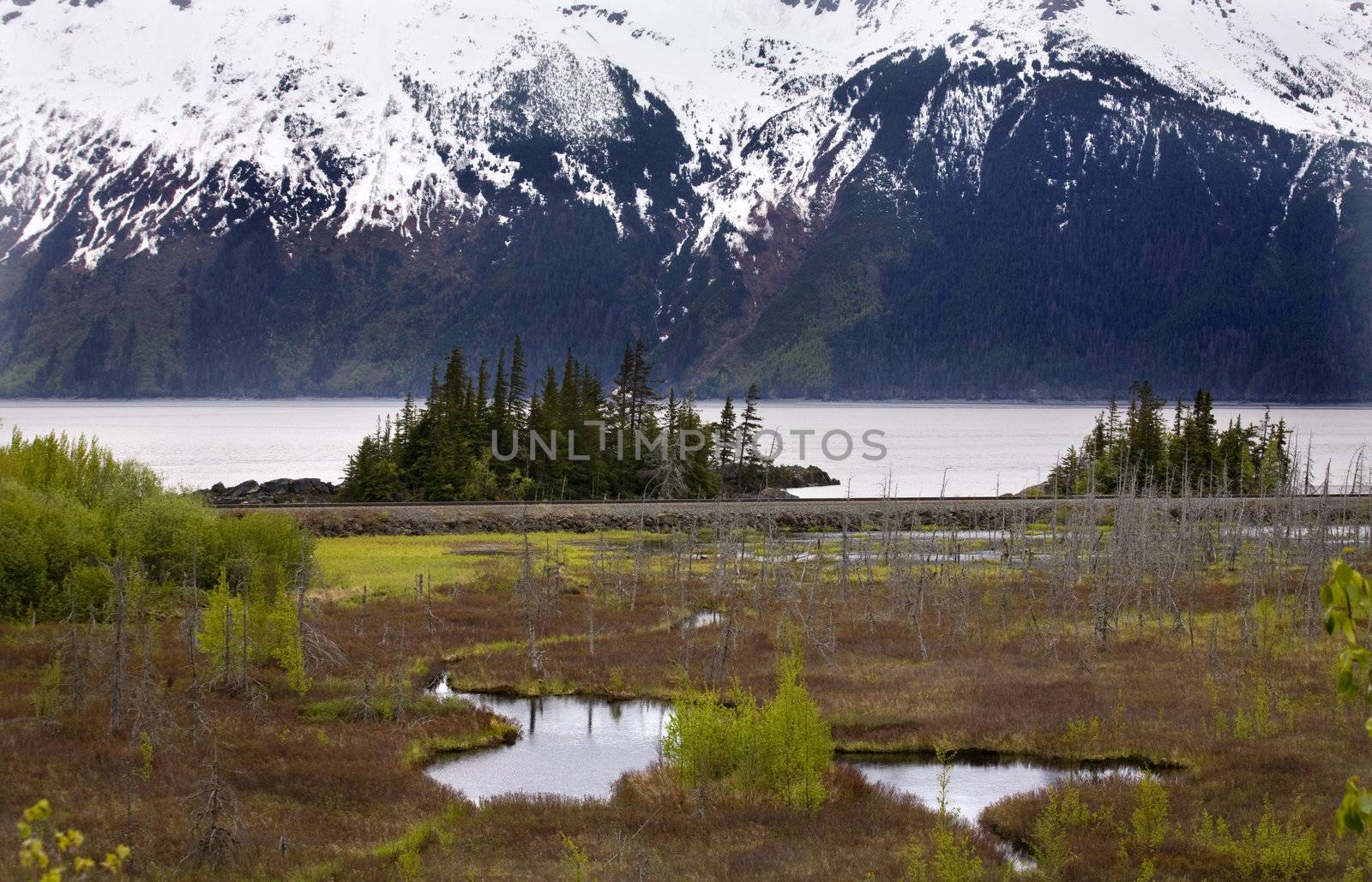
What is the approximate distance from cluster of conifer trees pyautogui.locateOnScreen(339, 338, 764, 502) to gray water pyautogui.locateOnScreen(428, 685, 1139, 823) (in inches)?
2083

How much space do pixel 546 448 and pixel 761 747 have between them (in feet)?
232

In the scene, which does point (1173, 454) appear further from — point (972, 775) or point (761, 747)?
point (761, 747)

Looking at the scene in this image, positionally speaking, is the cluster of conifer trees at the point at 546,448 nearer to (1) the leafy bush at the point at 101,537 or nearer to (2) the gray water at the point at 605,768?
(1) the leafy bush at the point at 101,537

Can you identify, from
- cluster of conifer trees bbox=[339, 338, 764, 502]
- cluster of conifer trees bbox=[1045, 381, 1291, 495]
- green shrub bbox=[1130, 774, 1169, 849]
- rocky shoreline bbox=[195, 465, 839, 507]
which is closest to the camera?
green shrub bbox=[1130, 774, 1169, 849]

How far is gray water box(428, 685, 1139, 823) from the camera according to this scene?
2436 cm

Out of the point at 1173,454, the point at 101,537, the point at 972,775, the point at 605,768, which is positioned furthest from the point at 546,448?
the point at 972,775

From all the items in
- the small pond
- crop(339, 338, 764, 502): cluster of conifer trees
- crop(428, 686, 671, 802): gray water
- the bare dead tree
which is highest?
crop(339, 338, 764, 502): cluster of conifer trees

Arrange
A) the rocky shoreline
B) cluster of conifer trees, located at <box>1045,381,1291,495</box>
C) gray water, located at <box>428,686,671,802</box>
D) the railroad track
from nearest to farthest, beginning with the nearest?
1. gray water, located at <box>428,686,671,802</box>
2. the railroad track
3. the rocky shoreline
4. cluster of conifer trees, located at <box>1045,381,1291,495</box>

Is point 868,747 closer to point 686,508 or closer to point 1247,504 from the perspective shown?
point 686,508

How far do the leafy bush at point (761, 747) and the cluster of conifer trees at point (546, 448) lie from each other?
5946 centimetres

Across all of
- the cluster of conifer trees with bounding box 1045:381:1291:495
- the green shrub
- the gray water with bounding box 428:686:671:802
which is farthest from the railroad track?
the green shrub

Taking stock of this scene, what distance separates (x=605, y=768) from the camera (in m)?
26.2

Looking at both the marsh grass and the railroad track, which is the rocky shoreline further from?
the marsh grass

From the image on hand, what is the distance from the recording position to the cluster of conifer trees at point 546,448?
86.4 meters
